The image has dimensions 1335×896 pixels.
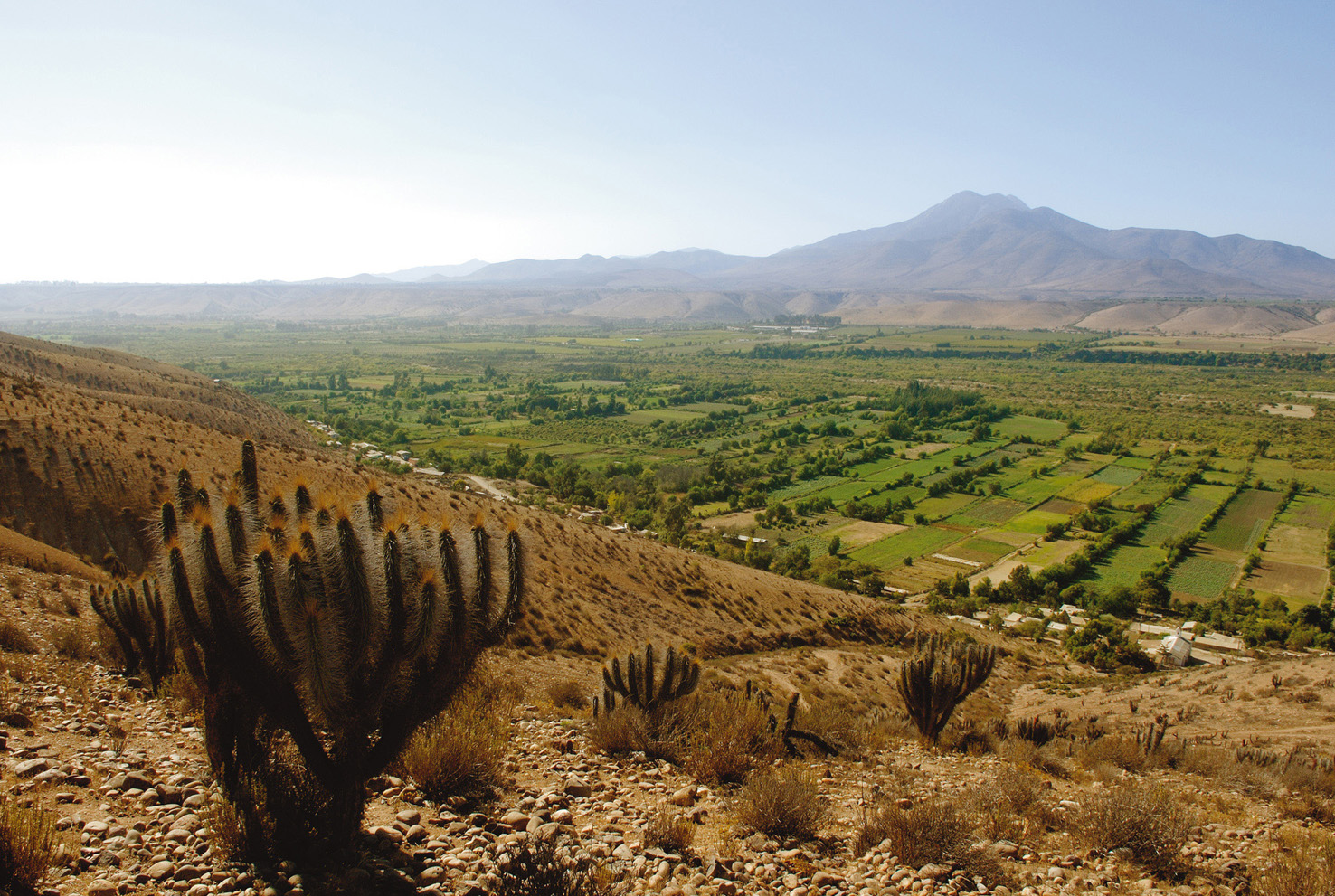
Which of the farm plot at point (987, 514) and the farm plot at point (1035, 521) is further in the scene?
the farm plot at point (987, 514)

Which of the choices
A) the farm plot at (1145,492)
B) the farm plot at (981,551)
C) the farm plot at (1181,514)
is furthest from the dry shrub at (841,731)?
the farm plot at (1145,492)

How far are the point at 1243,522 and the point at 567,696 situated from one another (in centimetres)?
6197

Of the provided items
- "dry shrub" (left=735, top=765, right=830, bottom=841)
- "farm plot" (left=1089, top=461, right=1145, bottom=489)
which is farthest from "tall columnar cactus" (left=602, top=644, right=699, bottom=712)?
"farm plot" (left=1089, top=461, right=1145, bottom=489)

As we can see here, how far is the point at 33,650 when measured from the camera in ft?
32.7

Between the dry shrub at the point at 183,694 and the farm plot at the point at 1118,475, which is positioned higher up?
the dry shrub at the point at 183,694

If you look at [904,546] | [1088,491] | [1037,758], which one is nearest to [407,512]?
[1037,758]

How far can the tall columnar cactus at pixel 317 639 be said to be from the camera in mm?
5637

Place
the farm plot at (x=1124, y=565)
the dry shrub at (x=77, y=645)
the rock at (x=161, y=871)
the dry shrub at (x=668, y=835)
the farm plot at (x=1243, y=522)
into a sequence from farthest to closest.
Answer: the farm plot at (x=1243, y=522) < the farm plot at (x=1124, y=565) < the dry shrub at (x=77, y=645) < the dry shrub at (x=668, y=835) < the rock at (x=161, y=871)

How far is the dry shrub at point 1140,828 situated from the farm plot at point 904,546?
127ft

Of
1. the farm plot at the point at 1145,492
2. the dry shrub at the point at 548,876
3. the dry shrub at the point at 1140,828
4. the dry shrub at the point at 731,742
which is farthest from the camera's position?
the farm plot at the point at 1145,492

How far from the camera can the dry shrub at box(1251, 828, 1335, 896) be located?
18.6 ft

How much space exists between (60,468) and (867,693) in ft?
80.4

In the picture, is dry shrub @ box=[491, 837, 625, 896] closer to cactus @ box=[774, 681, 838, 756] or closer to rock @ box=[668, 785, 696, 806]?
rock @ box=[668, 785, 696, 806]

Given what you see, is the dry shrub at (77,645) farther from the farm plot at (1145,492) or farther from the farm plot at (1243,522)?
the farm plot at (1145,492)
